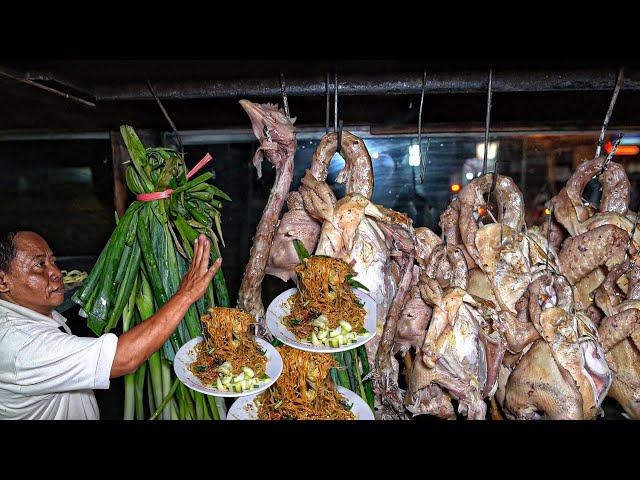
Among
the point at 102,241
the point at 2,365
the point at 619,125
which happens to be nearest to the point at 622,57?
the point at 2,365

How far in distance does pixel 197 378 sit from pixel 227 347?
0.18 meters

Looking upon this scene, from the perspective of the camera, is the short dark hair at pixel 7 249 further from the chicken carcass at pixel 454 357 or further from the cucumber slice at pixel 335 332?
the chicken carcass at pixel 454 357

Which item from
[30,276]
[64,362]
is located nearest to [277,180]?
[30,276]

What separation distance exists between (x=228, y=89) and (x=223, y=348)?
1.49 meters

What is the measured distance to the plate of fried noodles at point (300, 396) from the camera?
2264mm

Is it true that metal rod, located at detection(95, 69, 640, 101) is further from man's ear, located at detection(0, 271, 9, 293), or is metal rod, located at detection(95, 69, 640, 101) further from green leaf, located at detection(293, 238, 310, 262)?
man's ear, located at detection(0, 271, 9, 293)

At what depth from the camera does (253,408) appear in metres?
2.37

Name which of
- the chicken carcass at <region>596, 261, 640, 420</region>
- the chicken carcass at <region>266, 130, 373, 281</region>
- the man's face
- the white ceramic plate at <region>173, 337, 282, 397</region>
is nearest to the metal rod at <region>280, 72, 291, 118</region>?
the chicken carcass at <region>266, 130, 373, 281</region>

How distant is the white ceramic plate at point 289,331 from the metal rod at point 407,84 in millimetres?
1155

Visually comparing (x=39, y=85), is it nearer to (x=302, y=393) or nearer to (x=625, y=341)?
(x=302, y=393)

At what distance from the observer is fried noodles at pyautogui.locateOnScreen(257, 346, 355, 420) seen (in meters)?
2.26

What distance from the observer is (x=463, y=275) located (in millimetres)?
2893

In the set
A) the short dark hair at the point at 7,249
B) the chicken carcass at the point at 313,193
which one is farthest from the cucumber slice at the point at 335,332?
the short dark hair at the point at 7,249
